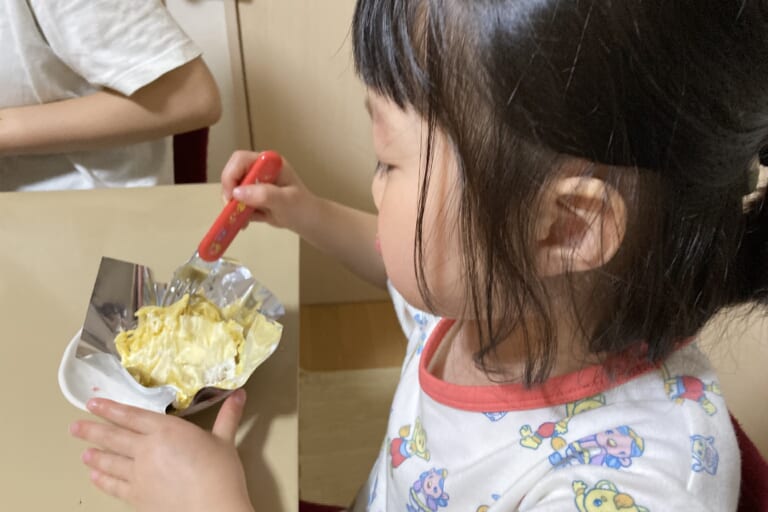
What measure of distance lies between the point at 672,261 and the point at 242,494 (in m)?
0.34

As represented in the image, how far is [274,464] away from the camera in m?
0.55

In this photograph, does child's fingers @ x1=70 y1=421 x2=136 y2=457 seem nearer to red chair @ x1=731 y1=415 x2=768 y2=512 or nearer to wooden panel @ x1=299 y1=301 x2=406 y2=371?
red chair @ x1=731 y1=415 x2=768 y2=512

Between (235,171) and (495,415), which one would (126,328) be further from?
(495,415)

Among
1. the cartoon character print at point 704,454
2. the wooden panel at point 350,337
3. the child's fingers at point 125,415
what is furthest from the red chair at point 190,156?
the cartoon character print at point 704,454

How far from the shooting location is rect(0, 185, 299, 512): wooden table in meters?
0.53

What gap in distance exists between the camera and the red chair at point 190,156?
98cm

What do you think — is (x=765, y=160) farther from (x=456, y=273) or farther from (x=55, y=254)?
(x=55, y=254)

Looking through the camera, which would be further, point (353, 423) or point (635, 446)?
point (353, 423)

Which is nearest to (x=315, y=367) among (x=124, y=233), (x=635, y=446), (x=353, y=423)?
(x=353, y=423)

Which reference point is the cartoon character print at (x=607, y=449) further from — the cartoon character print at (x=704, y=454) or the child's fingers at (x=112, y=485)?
the child's fingers at (x=112, y=485)

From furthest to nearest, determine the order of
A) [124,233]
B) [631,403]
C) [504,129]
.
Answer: [124,233], [631,403], [504,129]

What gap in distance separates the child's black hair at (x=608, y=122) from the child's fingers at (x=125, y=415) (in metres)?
0.24

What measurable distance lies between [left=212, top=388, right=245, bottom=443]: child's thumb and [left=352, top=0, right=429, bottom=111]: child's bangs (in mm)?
269

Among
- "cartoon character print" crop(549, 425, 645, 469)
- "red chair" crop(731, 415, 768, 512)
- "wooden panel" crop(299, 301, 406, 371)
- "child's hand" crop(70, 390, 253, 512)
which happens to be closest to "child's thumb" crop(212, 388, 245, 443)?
"child's hand" crop(70, 390, 253, 512)
